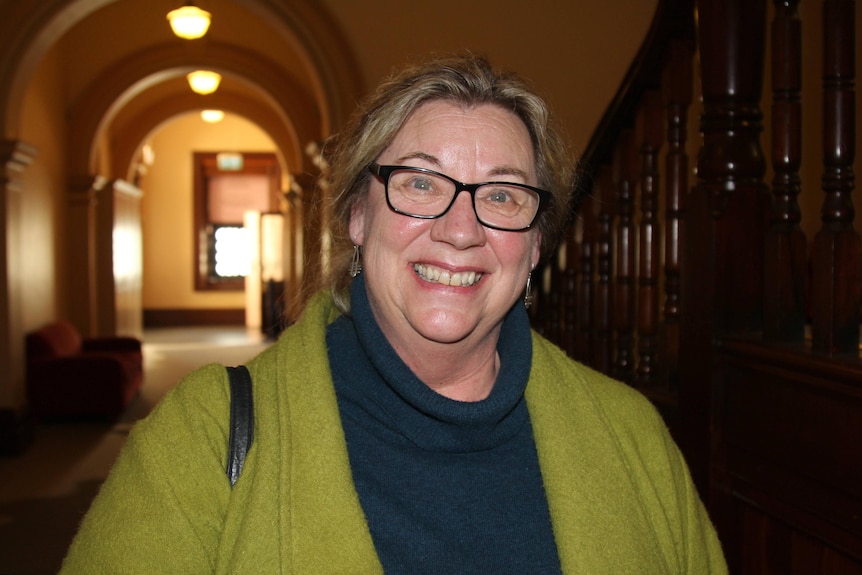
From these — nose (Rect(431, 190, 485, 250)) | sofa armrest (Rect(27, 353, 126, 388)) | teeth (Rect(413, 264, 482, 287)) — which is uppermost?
nose (Rect(431, 190, 485, 250))

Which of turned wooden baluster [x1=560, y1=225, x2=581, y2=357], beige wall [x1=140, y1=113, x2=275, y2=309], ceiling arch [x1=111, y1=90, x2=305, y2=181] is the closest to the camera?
turned wooden baluster [x1=560, y1=225, x2=581, y2=357]

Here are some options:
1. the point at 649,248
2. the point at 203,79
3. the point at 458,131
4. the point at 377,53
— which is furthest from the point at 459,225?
the point at 203,79

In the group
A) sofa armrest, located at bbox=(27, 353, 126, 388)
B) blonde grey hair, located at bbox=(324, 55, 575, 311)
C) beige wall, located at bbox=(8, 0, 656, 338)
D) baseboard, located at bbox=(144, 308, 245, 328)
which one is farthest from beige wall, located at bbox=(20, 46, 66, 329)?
baseboard, located at bbox=(144, 308, 245, 328)

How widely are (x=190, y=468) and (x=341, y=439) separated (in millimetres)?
238

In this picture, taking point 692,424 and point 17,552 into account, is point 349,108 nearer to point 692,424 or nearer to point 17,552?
point 17,552

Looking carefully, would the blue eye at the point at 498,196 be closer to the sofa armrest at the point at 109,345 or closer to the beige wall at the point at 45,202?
the beige wall at the point at 45,202

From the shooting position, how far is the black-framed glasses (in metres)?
1.54

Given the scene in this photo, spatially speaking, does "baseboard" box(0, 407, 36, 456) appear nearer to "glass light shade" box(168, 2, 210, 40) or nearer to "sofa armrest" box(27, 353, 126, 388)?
"sofa armrest" box(27, 353, 126, 388)

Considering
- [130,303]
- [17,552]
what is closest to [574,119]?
[17,552]

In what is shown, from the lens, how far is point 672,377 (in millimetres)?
2637

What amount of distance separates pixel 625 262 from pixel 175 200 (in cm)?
1915

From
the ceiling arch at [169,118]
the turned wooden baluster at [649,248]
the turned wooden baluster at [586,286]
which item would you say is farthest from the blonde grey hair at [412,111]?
the ceiling arch at [169,118]

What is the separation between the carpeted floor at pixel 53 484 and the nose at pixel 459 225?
3417 millimetres

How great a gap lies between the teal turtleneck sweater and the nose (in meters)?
0.21
